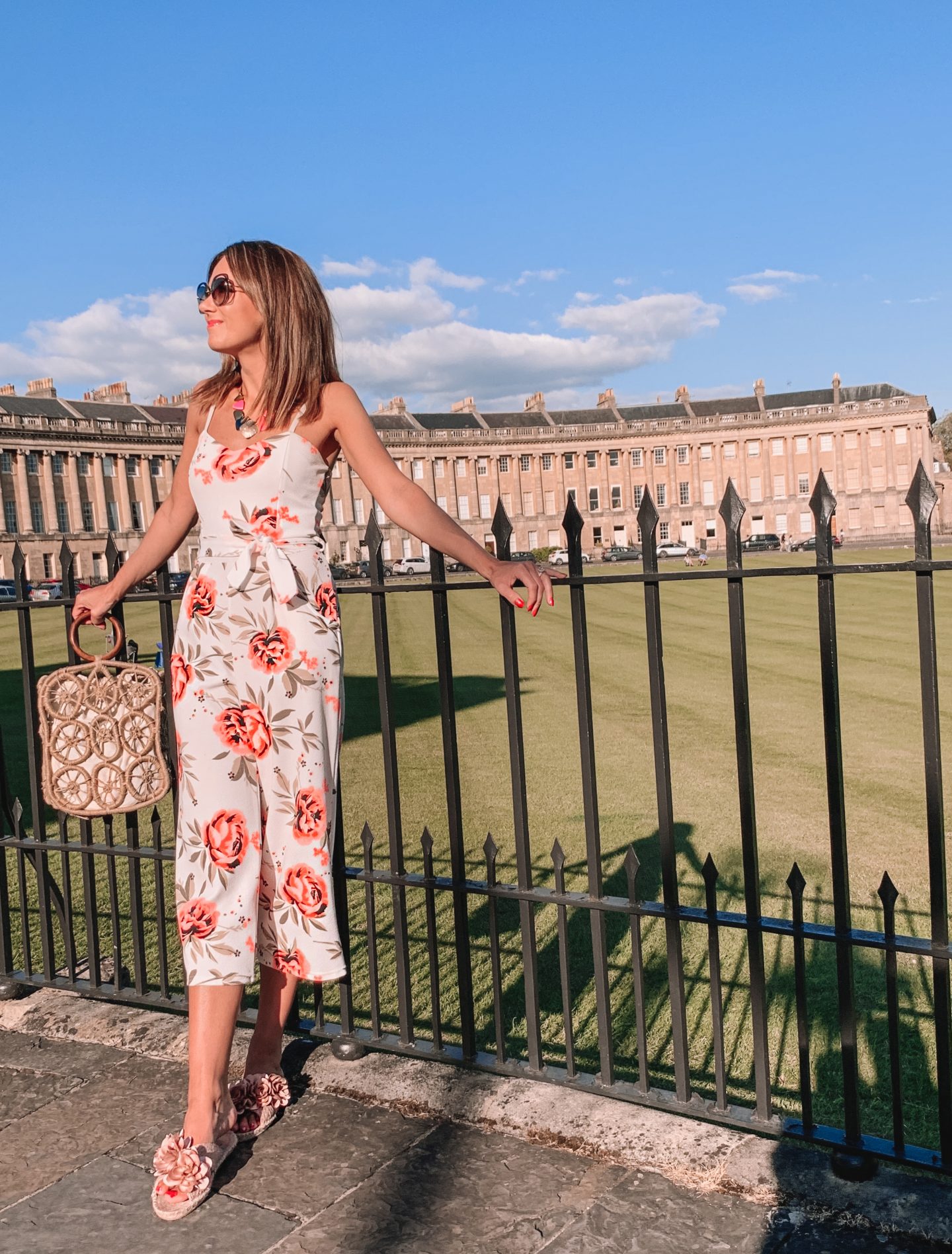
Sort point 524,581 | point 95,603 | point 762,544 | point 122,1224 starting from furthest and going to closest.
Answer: point 762,544, point 95,603, point 524,581, point 122,1224

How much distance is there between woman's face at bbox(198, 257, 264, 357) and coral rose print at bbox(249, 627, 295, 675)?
2.14ft

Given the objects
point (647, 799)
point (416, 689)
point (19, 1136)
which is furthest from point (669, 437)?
point (19, 1136)

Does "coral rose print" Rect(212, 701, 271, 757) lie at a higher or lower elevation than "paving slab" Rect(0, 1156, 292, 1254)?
higher

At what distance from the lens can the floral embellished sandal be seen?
250cm

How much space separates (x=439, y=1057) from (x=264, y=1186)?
67cm

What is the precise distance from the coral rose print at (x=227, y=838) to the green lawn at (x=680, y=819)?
1.83 metres

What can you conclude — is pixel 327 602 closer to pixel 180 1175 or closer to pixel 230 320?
pixel 230 320

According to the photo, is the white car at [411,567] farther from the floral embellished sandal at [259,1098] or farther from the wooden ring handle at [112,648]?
the floral embellished sandal at [259,1098]

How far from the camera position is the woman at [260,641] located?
2.33m

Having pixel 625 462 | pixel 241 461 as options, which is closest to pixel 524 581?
pixel 241 461

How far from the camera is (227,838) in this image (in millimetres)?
2402

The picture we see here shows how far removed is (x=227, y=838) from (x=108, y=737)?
709mm

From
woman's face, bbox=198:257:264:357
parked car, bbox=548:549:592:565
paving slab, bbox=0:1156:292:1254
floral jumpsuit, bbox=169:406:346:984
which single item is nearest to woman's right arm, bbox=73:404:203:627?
floral jumpsuit, bbox=169:406:346:984

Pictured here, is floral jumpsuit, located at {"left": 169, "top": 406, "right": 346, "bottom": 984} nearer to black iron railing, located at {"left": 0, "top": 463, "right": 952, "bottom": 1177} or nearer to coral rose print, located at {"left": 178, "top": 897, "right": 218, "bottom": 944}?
coral rose print, located at {"left": 178, "top": 897, "right": 218, "bottom": 944}
